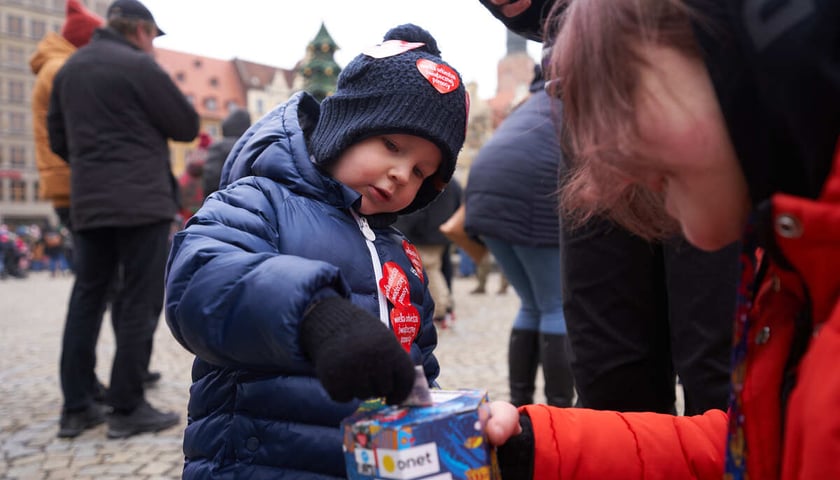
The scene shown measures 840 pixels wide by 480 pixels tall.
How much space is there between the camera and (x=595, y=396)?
1.75 metres

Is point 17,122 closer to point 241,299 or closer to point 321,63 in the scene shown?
point 321,63

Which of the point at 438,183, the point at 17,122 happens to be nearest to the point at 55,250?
the point at 438,183

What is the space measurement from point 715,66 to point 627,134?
0.38 feet

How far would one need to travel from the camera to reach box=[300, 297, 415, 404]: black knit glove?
0.80 meters

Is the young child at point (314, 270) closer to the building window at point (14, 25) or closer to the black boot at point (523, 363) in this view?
the black boot at point (523, 363)

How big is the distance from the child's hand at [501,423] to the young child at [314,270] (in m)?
0.21

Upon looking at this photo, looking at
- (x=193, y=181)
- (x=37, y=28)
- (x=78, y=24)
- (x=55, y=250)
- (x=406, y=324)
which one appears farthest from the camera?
(x=37, y=28)

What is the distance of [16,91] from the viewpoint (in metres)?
48.4

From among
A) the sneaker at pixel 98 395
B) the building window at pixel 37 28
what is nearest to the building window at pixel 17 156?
the building window at pixel 37 28

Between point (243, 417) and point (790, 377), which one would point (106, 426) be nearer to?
point (243, 417)

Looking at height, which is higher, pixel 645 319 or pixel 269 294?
pixel 269 294

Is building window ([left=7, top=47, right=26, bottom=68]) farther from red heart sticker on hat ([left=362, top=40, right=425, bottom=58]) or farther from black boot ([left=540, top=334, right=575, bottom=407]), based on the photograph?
red heart sticker on hat ([left=362, top=40, right=425, bottom=58])

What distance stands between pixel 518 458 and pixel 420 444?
13.5 inches

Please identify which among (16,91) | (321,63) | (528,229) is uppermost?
(321,63)
